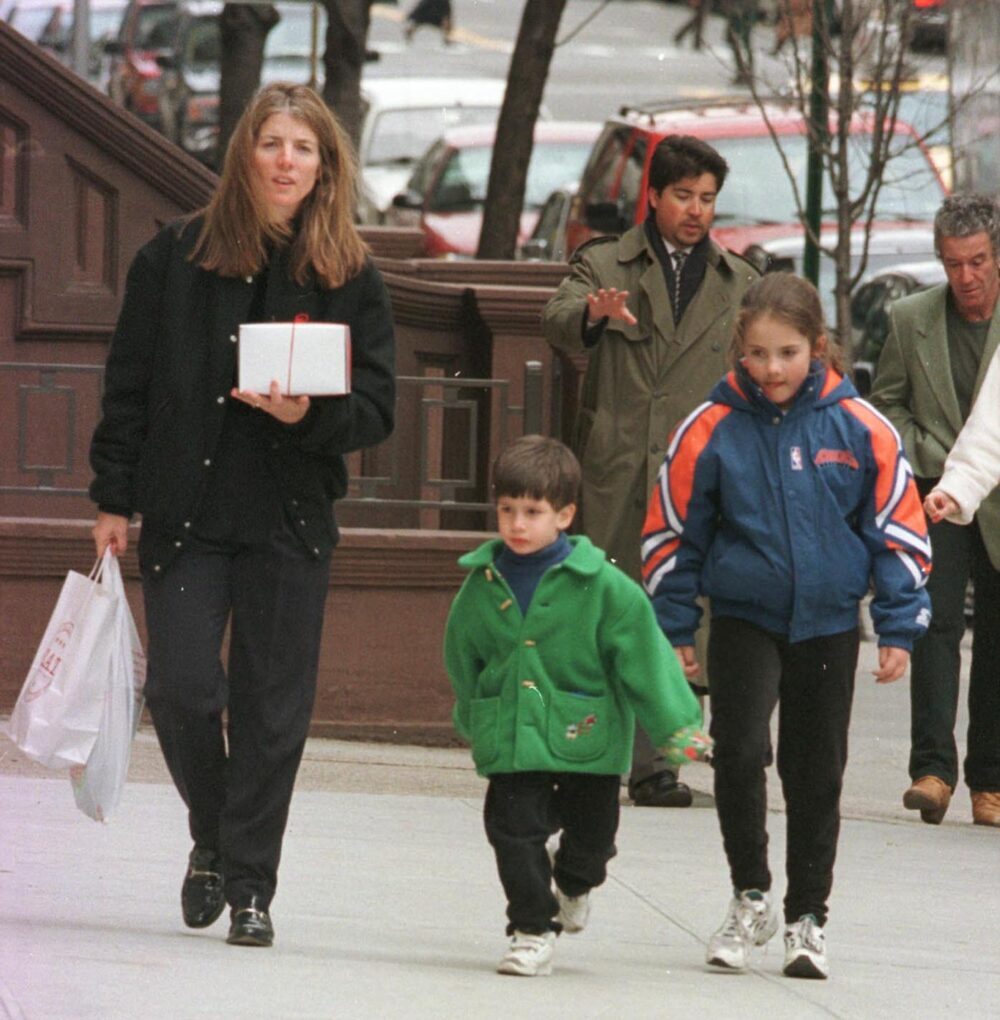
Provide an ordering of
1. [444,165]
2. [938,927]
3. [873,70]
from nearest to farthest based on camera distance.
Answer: [938,927] < [873,70] < [444,165]

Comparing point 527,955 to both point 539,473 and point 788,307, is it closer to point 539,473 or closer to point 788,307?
point 539,473

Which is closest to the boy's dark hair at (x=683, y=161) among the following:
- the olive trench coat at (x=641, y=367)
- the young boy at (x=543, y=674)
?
the olive trench coat at (x=641, y=367)

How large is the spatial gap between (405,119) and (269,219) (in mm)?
19843

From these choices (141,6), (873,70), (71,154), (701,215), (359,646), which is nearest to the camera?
(701,215)

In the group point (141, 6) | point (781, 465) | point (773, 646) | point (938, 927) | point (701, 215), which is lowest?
point (938, 927)

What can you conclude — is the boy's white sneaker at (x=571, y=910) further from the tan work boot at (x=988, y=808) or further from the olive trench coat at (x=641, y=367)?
the tan work boot at (x=988, y=808)

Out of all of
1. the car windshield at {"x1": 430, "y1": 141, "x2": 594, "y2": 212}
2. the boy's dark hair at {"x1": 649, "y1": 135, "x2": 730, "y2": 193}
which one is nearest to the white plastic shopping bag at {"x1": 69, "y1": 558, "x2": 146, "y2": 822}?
the boy's dark hair at {"x1": 649, "y1": 135, "x2": 730, "y2": 193}

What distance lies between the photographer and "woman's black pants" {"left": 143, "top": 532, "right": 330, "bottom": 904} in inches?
221

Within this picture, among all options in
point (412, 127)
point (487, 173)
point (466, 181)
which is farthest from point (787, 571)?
point (412, 127)

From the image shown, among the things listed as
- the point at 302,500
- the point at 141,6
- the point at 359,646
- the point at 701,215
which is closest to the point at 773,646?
the point at 302,500

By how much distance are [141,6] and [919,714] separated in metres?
27.9

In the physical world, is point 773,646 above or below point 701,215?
below

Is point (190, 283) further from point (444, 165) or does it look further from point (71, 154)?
point (444, 165)

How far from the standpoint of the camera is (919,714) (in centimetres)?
796
